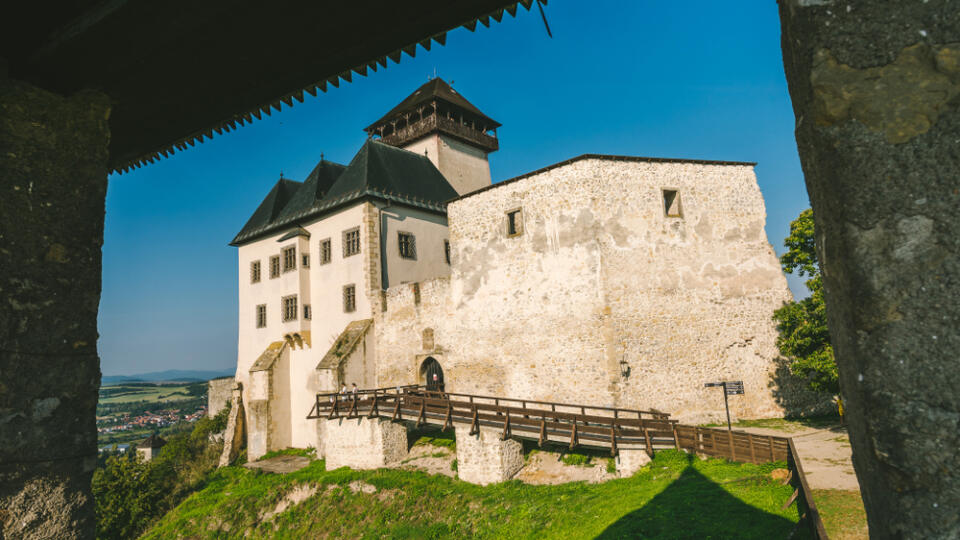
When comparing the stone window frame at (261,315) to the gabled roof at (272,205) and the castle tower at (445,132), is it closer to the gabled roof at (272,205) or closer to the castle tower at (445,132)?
the gabled roof at (272,205)

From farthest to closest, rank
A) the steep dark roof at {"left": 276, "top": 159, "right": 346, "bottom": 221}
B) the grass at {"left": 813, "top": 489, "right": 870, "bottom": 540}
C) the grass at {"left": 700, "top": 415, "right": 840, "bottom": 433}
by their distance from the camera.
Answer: the steep dark roof at {"left": 276, "top": 159, "right": 346, "bottom": 221} < the grass at {"left": 700, "top": 415, "right": 840, "bottom": 433} < the grass at {"left": 813, "top": 489, "right": 870, "bottom": 540}

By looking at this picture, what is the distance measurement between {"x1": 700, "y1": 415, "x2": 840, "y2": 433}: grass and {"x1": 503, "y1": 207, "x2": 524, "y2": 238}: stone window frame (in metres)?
9.78

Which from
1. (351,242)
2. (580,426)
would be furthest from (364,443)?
(351,242)

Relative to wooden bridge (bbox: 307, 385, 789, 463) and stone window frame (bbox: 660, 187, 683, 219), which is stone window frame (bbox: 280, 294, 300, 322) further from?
stone window frame (bbox: 660, 187, 683, 219)

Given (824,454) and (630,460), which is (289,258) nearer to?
(630,460)

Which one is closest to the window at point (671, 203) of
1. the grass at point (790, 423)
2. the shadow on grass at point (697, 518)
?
the grass at point (790, 423)

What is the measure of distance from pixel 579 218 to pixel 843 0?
18380 mm

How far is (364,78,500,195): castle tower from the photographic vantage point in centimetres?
3438

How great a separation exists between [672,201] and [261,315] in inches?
888

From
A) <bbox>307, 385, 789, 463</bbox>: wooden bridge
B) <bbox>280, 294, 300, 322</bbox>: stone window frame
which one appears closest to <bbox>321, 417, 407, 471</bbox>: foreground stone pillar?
<bbox>307, 385, 789, 463</bbox>: wooden bridge

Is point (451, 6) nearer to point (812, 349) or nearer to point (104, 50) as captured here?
point (104, 50)

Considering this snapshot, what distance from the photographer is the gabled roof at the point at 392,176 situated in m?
27.3

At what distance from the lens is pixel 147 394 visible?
161000 mm

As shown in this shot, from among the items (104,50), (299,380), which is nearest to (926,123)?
(104,50)
